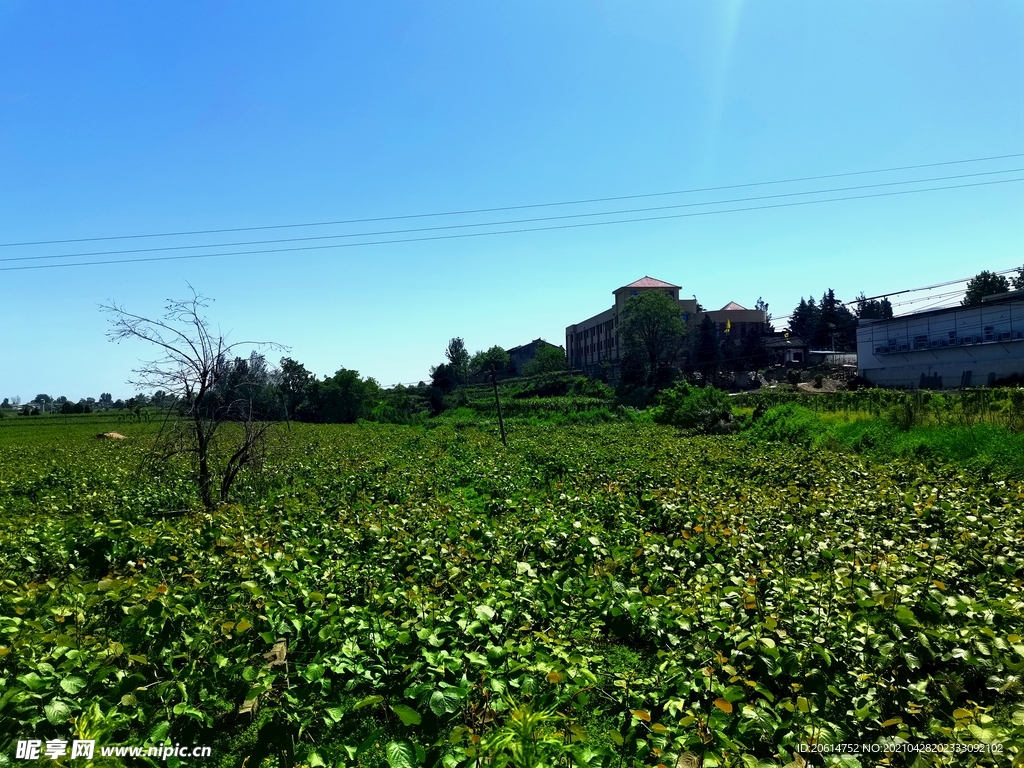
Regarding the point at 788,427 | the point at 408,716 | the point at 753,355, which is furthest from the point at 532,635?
the point at 753,355

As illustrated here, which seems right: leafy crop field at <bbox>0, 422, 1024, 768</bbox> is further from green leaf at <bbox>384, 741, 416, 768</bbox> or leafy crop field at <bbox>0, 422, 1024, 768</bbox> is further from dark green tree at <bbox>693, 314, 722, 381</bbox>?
dark green tree at <bbox>693, 314, 722, 381</bbox>

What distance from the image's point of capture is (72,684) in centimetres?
304

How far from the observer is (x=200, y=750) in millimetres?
3309

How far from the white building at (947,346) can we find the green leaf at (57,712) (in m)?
44.2

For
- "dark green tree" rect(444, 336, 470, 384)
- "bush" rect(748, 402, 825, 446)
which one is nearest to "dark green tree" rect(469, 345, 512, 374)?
"dark green tree" rect(444, 336, 470, 384)

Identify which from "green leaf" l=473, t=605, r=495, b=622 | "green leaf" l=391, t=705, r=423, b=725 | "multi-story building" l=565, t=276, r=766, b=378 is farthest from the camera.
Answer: "multi-story building" l=565, t=276, r=766, b=378

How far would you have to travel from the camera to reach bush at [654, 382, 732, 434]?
83.3ft

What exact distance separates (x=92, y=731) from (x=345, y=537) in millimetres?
4114

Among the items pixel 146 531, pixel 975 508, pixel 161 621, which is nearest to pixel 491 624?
pixel 161 621

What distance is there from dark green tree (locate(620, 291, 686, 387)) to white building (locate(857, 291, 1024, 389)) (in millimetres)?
16357

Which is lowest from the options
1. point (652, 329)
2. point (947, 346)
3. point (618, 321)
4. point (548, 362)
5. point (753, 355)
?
point (947, 346)

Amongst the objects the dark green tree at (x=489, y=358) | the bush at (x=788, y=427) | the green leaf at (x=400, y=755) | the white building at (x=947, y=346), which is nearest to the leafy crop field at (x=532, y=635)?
the green leaf at (x=400, y=755)

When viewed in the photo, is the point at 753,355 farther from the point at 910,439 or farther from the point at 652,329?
the point at 910,439

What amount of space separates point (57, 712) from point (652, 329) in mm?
54536
